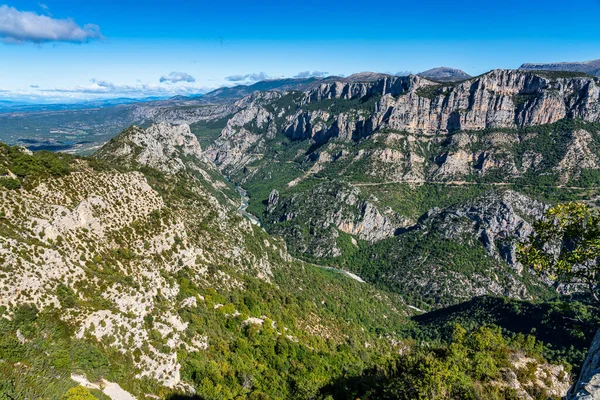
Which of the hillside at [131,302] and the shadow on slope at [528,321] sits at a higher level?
the hillside at [131,302]

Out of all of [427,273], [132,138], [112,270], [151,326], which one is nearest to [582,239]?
[151,326]

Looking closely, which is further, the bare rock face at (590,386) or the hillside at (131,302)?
the hillside at (131,302)

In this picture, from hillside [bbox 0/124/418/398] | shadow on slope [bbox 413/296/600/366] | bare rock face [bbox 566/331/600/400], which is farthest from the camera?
shadow on slope [bbox 413/296/600/366]

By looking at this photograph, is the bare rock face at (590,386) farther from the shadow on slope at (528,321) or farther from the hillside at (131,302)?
the shadow on slope at (528,321)

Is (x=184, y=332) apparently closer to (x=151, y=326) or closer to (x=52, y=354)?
(x=151, y=326)

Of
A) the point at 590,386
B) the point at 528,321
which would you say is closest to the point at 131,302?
the point at 590,386

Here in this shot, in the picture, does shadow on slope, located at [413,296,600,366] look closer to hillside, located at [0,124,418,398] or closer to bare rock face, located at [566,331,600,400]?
hillside, located at [0,124,418,398]

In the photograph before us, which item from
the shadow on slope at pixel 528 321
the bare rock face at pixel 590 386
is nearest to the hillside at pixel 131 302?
the bare rock face at pixel 590 386

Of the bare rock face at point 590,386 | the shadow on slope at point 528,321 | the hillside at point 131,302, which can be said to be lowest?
the shadow on slope at point 528,321

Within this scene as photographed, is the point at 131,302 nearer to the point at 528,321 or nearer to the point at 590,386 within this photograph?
the point at 590,386

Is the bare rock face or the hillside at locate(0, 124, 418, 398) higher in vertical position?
the bare rock face

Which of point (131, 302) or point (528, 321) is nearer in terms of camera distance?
point (131, 302)

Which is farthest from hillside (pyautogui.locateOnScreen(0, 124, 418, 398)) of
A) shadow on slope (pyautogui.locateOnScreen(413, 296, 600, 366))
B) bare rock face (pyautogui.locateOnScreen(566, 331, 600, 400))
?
shadow on slope (pyautogui.locateOnScreen(413, 296, 600, 366))

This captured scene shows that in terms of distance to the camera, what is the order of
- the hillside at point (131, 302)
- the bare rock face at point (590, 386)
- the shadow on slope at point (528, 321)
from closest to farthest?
1. the bare rock face at point (590, 386)
2. the hillside at point (131, 302)
3. the shadow on slope at point (528, 321)
